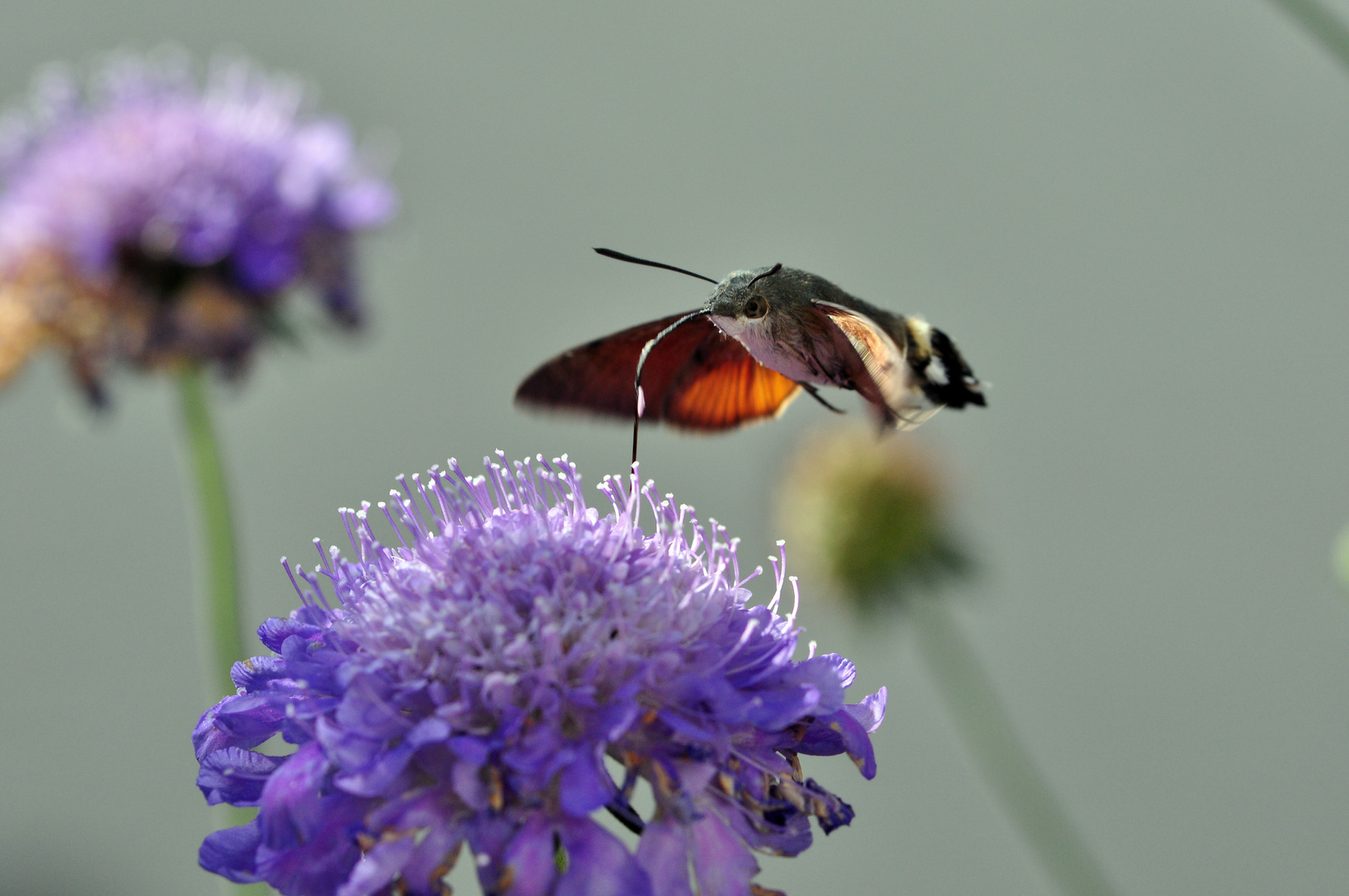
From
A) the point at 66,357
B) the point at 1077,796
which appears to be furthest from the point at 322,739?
the point at 1077,796

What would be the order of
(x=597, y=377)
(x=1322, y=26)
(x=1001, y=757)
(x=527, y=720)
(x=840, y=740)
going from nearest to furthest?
1. (x=527, y=720)
2. (x=840, y=740)
3. (x=597, y=377)
4. (x=1322, y=26)
5. (x=1001, y=757)

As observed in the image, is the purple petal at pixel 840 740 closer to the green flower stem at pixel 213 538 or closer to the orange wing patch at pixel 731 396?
the orange wing patch at pixel 731 396

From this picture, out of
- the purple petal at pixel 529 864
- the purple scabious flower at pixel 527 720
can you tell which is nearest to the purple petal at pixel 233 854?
the purple scabious flower at pixel 527 720

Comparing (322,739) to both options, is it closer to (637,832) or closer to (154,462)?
(637,832)

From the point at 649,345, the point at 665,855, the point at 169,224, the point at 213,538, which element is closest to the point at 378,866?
the point at 665,855

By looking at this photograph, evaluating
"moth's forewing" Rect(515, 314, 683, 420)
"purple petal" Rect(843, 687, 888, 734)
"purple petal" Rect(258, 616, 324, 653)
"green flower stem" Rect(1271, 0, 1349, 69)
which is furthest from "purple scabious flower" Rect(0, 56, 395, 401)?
"green flower stem" Rect(1271, 0, 1349, 69)

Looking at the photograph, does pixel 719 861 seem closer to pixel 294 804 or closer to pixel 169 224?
pixel 294 804
